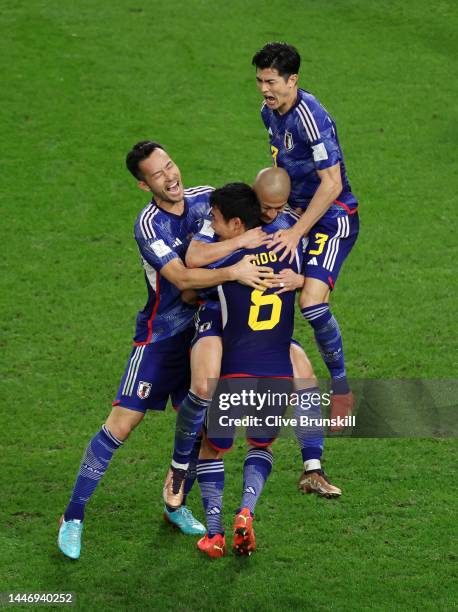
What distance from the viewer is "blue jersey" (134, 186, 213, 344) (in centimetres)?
730

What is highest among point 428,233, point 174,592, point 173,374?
point 428,233

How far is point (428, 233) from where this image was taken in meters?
12.5

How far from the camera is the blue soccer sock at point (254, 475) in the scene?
7.21 meters

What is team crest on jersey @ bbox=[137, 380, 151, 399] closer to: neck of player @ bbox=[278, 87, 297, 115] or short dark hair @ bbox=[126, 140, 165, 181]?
short dark hair @ bbox=[126, 140, 165, 181]

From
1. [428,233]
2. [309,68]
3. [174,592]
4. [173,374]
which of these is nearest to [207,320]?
[173,374]

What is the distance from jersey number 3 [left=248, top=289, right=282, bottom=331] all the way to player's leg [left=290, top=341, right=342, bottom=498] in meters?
0.46

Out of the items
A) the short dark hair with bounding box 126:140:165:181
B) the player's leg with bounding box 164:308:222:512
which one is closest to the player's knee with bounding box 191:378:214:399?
the player's leg with bounding box 164:308:222:512

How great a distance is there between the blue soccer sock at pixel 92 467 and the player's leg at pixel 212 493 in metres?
0.59

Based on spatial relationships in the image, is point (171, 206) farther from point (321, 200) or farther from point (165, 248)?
point (321, 200)

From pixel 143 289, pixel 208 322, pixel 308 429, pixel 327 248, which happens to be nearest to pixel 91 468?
pixel 208 322

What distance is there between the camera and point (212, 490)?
7.45 m

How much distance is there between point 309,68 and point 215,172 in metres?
3.68

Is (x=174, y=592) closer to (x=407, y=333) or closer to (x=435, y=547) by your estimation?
(x=435, y=547)

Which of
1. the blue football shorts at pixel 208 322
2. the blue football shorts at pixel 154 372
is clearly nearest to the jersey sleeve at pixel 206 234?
the blue football shorts at pixel 208 322
